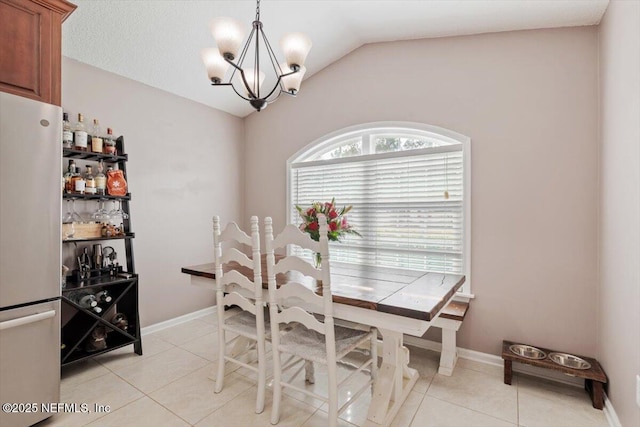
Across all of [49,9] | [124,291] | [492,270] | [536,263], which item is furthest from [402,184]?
[49,9]

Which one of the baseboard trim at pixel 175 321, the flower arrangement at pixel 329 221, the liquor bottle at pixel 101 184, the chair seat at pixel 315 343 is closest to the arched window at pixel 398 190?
the flower arrangement at pixel 329 221

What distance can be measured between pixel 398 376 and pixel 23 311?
2.22 m

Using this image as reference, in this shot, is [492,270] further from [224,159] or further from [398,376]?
[224,159]

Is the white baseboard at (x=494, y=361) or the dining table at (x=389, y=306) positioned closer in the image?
the dining table at (x=389, y=306)

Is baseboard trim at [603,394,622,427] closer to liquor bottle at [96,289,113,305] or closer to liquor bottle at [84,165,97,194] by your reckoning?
liquor bottle at [96,289,113,305]

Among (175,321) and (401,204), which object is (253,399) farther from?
(401,204)

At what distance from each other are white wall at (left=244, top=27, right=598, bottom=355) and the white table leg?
3.40 ft

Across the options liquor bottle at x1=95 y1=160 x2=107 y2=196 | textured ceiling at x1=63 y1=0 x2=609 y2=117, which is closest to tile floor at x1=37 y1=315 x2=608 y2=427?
liquor bottle at x1=95 y1=160 x2=107 y2=196

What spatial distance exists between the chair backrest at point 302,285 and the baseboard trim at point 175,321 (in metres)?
2.06

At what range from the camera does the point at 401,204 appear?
3.08 m

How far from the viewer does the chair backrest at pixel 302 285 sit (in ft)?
5.32

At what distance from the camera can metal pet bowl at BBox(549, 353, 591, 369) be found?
84.4 inches

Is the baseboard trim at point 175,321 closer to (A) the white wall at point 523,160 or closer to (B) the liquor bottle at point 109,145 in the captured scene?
(B) the liquor bottle at point 109,145

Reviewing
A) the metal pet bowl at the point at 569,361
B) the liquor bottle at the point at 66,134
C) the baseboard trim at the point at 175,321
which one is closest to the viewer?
the metal pet bowl at the point at 569,361
